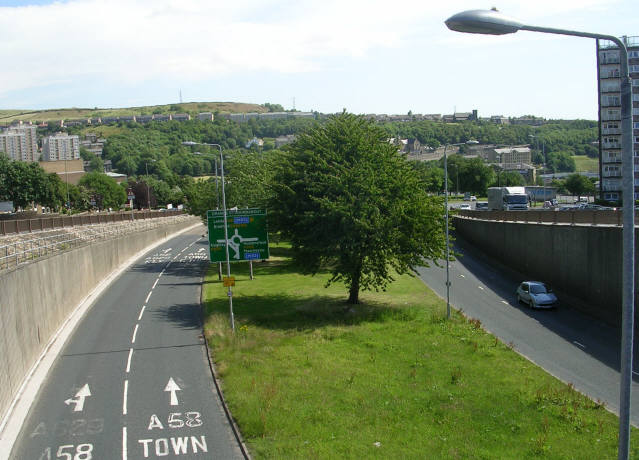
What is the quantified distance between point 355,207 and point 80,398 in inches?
698

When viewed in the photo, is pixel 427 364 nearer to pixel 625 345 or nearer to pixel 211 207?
pixel 625 345

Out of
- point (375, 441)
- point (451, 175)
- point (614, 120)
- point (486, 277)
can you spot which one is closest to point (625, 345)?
point (375, 441)

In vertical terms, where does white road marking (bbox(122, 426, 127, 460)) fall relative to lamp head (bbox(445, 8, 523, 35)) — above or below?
below

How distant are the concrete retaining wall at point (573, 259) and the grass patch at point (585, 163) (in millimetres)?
134163

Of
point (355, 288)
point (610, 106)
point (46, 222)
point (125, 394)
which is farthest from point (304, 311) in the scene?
point (610, 106)

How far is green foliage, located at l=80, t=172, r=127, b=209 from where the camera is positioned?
425 ft

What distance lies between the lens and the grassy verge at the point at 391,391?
640 inches

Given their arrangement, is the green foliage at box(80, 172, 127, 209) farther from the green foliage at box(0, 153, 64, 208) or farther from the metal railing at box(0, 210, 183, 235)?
the metal railing at box(0, 210, 183, 235)

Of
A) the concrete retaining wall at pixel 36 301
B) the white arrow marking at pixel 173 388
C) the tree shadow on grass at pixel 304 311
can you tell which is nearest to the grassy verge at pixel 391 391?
the tree shadow on grass at pixel 304 311

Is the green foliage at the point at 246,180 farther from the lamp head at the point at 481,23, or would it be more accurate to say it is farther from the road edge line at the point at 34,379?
the lamp head at the point at 481,23

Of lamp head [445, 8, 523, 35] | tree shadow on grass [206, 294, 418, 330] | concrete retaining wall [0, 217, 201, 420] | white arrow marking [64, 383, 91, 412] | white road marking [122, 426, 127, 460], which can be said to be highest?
lamp head [445, 8, 523, 35]

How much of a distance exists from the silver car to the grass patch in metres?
146

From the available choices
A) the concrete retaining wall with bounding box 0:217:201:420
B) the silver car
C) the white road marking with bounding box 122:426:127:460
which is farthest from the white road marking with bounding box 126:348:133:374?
the silver car

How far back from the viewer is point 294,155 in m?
38.5
